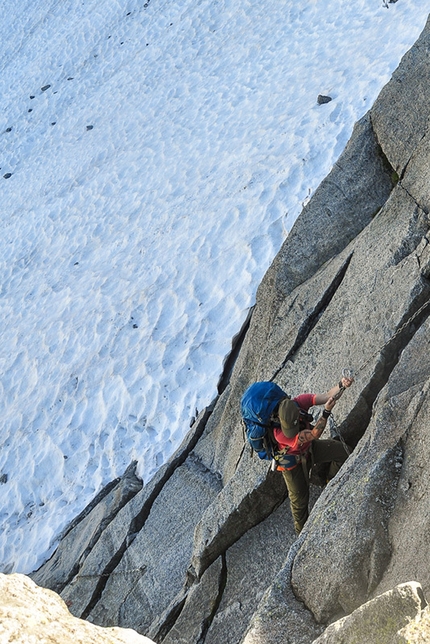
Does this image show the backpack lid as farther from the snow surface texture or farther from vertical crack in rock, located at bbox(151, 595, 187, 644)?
the snow surface texture

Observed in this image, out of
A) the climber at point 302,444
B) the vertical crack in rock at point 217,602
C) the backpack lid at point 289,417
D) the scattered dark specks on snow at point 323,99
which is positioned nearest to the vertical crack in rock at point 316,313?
the climber at point 302,444

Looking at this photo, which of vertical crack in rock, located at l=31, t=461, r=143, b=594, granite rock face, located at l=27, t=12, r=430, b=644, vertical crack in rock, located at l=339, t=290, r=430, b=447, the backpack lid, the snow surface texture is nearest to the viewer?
granite rock face, located at l=27, t=12, r=430, b=644

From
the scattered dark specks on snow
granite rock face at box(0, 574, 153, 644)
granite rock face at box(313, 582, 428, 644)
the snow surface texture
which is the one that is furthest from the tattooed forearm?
the scattered dark specks on snow

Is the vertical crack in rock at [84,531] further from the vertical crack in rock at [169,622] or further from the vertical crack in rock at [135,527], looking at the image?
the vertical crack in rock at [169,622]

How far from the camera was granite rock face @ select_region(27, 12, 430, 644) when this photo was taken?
523cm

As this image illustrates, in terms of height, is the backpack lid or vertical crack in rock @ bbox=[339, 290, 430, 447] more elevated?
the backpack lid

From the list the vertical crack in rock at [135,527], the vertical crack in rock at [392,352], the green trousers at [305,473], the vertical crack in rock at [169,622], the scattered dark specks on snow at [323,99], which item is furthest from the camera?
the scattered dark specks on snow at [323,99]

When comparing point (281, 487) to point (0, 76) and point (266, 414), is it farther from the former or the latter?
point (0, 76)

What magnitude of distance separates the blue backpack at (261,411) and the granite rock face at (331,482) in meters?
0.85

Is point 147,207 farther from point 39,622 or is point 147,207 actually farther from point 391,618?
point 391,618

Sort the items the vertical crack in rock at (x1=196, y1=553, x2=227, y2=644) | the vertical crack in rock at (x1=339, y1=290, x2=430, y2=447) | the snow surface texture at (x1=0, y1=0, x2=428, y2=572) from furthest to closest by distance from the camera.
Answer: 1. the snow surface texture at (x1=0, y1=0, x2=428, y2=572)
2. the vertical crack in rock at (x1=196, y1=553, x2=227, y2=644)
3. the vertical crack in rock at (x1=339, y1=290, x2=430, y2=447)

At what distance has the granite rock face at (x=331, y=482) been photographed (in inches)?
206

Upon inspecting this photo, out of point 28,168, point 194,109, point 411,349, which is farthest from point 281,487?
point 28,168

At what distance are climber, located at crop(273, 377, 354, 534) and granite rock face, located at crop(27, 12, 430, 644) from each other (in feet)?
1.17
